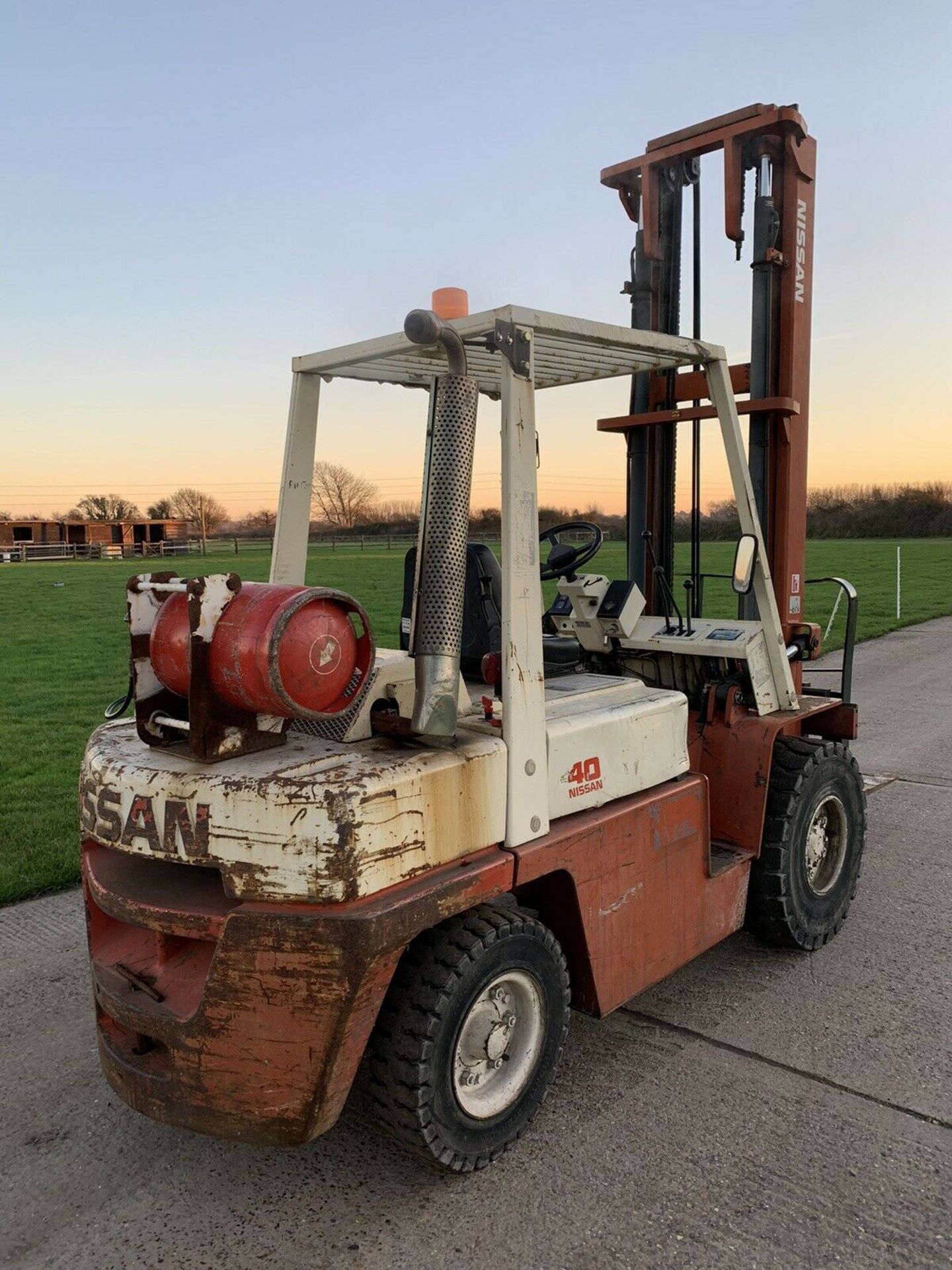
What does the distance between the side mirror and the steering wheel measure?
23.3 inches

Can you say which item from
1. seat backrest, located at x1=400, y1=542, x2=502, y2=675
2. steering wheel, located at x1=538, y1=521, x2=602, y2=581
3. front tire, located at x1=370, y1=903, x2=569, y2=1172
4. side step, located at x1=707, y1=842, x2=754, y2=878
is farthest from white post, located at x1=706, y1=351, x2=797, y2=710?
front tire, located at x1=370, y1=903, x2=569, y2=1172

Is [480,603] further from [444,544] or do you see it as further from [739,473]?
[739,473]

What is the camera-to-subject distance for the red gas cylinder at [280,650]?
8.78ft

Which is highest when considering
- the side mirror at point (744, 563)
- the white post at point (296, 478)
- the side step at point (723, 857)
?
the white post at point (296, 478)

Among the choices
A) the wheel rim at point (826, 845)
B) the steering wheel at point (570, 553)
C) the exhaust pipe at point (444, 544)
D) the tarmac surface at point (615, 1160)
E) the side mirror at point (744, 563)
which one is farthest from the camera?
the wheel rim at point (826, 845)

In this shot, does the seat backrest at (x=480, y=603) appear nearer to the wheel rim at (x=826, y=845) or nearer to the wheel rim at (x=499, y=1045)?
the wheel rim at (x=499, y=1045)

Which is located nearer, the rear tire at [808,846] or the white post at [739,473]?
the white post at [739,473]

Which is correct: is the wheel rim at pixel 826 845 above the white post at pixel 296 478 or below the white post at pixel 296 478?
below

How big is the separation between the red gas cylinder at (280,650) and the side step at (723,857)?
1892 mm

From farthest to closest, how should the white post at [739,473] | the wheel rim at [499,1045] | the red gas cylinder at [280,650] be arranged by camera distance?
the white post at [739,473], the wheel rim at [499,1045], the red gas cylinder at [280,650]

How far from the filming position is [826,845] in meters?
4.88

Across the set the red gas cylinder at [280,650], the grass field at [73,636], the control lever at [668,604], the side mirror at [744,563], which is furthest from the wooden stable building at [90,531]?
the red gas cylinder at [280,650]

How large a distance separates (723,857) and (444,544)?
6.92 feet

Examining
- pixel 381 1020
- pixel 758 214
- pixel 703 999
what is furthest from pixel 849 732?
pixel 381 1020
